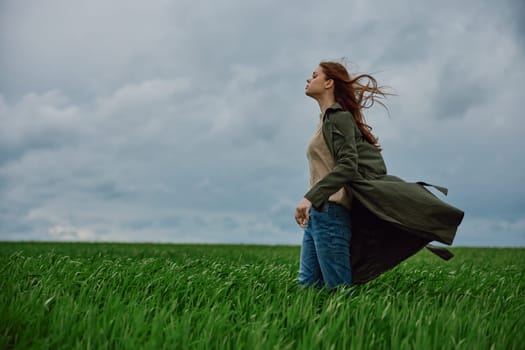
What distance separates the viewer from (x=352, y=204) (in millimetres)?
4934

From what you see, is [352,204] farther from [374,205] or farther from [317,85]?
[317,85]

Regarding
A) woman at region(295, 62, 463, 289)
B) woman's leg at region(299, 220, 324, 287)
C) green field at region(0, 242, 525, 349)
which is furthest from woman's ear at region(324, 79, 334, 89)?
green field at region(0, 242, 525, 349)

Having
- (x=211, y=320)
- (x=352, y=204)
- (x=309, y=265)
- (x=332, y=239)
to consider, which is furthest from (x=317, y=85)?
(x=211, y=320)

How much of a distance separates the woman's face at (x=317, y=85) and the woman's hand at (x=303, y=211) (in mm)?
1151

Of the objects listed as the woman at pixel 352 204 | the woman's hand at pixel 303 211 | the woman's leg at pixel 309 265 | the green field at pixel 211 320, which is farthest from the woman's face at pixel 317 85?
the green field at pixel 211 320

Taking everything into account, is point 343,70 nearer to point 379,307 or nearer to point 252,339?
point 379,307

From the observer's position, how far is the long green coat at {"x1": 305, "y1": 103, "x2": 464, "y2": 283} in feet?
15.0

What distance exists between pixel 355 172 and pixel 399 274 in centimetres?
356

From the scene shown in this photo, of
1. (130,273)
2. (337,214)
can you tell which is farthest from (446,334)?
(130,273)

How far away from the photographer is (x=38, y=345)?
133 inches

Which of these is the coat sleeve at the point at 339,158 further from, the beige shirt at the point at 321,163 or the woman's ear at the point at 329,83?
the woman's ear at the point at 329,83

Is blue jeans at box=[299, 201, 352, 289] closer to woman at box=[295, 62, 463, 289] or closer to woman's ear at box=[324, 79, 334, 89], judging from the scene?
woman at box=[295, 62, 463, 289]

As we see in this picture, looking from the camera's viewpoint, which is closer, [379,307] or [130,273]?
[379,307]

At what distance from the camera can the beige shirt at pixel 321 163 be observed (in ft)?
15.4
